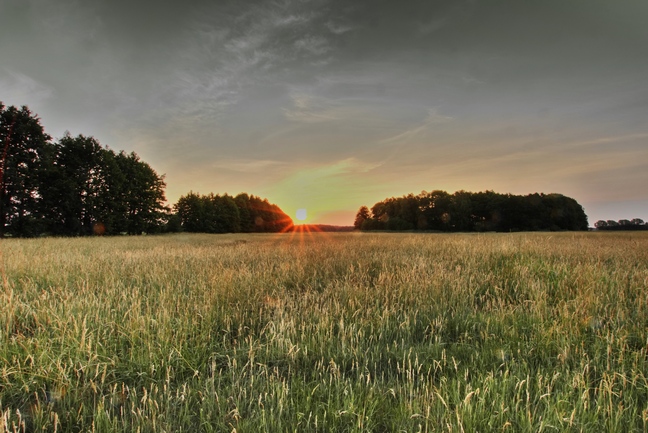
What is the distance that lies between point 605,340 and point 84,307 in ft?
21.1

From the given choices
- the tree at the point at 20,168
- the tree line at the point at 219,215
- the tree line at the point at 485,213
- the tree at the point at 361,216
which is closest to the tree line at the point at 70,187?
the tree at the point at 20,168

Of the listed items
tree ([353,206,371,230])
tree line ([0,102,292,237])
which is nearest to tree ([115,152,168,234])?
tree line ([0,102,292,237])

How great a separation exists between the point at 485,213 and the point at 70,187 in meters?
94.0

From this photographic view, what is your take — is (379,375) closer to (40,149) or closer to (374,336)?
(374,336)

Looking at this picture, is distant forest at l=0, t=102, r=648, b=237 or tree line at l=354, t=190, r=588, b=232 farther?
tree line at l=354, t=190, r=588, b=232

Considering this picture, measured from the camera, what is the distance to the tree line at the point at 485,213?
8062cm

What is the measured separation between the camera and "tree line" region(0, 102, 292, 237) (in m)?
31.6

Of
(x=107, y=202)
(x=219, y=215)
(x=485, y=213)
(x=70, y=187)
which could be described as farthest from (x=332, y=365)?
(x=485, y=213)

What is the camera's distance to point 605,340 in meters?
3.39

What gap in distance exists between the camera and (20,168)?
106ft

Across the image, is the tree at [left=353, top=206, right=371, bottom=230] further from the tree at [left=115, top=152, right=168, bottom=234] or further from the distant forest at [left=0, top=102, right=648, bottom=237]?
the tree at [left=115, top=152, right=168, bottom=234]

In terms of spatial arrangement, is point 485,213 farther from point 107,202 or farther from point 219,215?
point 107,202

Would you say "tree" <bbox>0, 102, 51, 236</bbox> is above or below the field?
above

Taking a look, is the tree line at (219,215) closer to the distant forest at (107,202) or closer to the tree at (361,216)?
the distant forest at (107,202)
